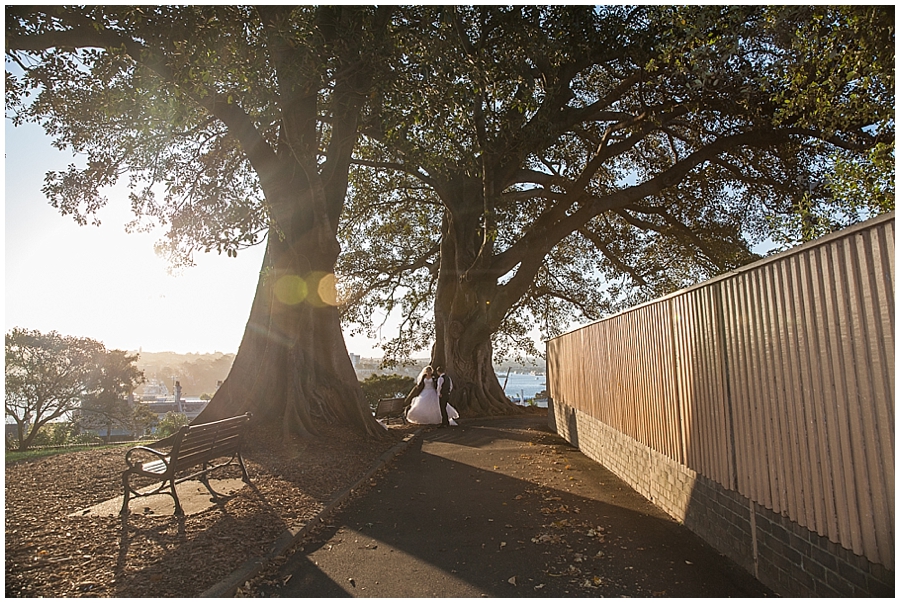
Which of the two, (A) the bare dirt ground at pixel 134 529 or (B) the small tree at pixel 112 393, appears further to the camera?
(B) the small tree at pixel 112 393

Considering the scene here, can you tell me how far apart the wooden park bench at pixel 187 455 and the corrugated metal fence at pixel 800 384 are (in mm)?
5116

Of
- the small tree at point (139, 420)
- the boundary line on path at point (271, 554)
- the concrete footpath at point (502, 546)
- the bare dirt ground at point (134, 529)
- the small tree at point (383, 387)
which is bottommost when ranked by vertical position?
the small tree at point (139, 420)

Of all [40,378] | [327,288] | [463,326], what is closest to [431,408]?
[463,326]

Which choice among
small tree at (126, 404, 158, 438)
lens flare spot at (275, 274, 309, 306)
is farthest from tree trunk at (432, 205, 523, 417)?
small tree at (126, 404, 158, 438)

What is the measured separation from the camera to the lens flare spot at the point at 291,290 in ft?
38.1

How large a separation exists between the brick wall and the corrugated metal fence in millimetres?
98

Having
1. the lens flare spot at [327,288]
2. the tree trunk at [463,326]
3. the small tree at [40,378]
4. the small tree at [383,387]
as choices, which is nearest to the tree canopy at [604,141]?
the tree trunk at [463,326]

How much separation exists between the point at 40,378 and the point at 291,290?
24.0 meters

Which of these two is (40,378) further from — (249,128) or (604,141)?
(604,141)

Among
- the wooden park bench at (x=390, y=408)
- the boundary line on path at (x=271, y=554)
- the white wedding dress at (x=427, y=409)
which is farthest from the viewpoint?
the wooden park bench at (x=390, y=408)

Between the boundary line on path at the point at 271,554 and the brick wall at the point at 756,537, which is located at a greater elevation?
the brick wall at the point at 756,537

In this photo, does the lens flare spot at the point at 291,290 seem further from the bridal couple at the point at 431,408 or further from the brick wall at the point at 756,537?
the brick wall at the point at 756,537

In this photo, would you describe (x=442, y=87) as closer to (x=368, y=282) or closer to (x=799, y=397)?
(x=799, y=397)

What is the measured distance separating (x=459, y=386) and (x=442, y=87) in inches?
535
